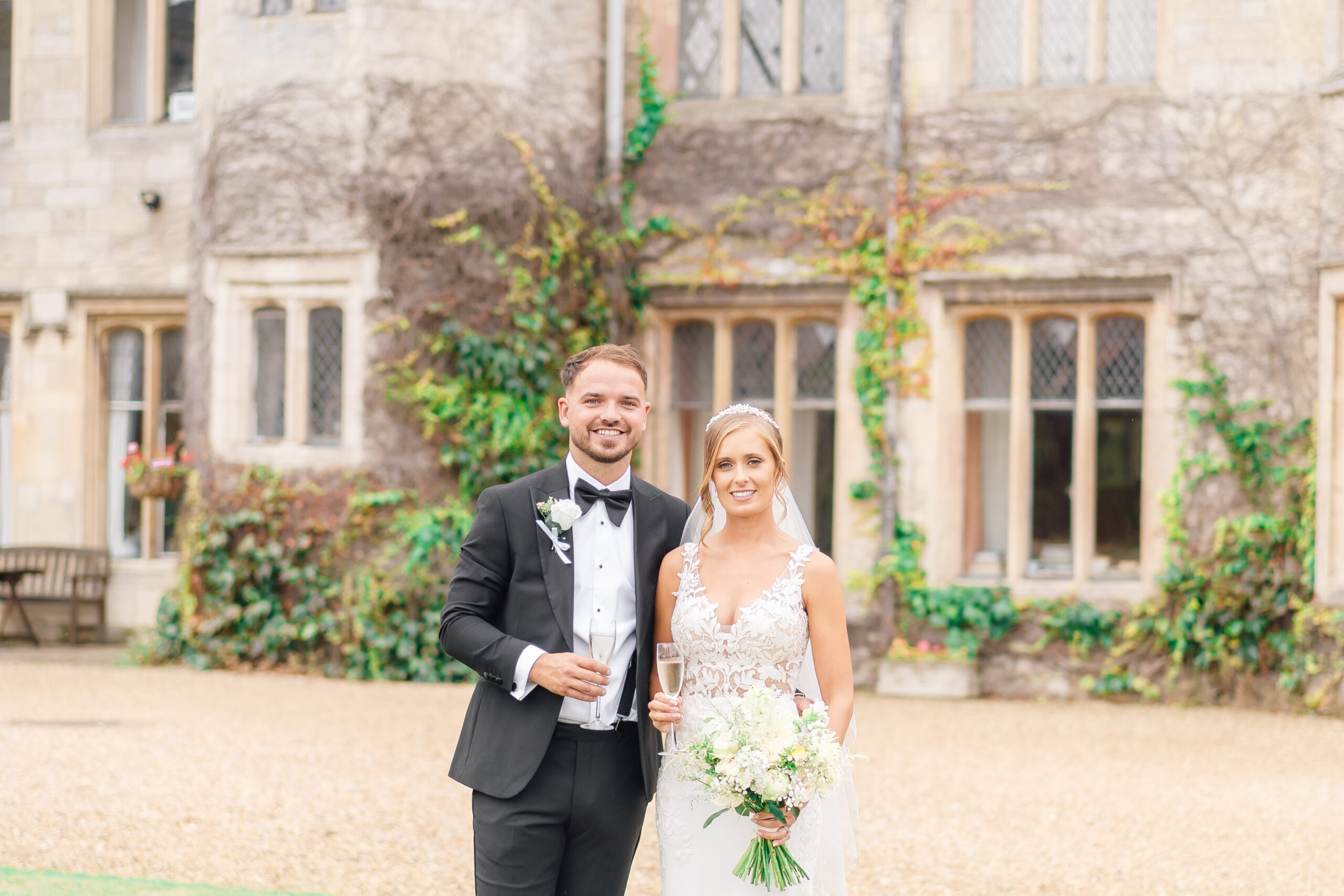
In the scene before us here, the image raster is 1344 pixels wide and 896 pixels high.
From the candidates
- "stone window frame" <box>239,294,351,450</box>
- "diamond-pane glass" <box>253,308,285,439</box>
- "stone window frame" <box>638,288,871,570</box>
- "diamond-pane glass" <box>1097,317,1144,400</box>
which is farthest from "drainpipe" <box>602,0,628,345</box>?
"diamond-pane glass" <box>1097,317,1144,400</box>

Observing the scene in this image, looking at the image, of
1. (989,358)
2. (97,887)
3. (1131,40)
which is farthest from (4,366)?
(1131,40)

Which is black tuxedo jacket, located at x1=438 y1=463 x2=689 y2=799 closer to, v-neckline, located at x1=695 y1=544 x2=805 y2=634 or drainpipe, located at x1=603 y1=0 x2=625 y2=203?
v-neckline, located at x1=695 y1=544 x2=805 y2=634

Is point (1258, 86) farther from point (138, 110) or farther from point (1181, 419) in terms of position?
point (138, 110)

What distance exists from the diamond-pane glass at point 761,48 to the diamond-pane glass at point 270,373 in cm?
340

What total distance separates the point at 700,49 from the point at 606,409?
7.38 meters

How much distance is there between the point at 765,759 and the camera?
2529mm

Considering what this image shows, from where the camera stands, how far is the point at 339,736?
6781 millimetres

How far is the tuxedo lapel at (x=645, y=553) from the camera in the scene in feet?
8.95

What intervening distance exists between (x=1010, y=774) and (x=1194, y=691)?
9.03ft

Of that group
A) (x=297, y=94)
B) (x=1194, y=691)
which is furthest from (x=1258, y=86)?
(x=297, y=94)

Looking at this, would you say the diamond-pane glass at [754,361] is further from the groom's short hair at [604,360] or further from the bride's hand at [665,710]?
the bride's hand at [665,710]

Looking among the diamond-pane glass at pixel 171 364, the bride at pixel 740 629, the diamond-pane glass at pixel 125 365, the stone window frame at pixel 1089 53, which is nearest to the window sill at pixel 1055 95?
the stone window frame at pixel 1089 53

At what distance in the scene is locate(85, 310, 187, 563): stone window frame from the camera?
10.9m

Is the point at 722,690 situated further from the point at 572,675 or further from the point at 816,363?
the point at 816,363
